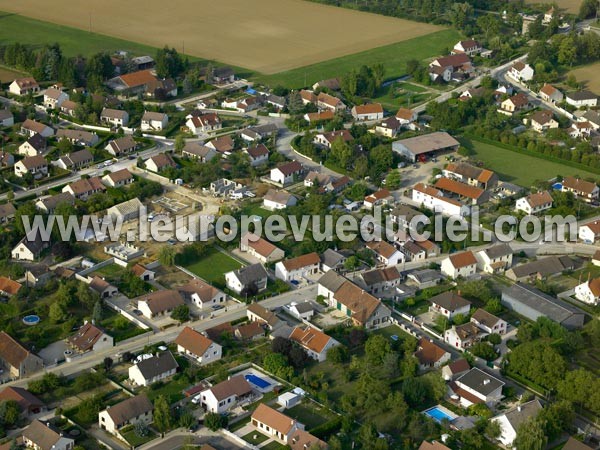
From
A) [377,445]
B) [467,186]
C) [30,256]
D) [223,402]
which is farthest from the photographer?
[467,186]

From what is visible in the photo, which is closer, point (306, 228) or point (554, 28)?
point (306, 228)

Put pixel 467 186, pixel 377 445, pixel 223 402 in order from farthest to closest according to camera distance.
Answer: pixel 467 186, pixel 223 402, pixel 377 445

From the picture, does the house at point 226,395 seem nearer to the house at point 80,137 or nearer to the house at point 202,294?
the house at point 202,294

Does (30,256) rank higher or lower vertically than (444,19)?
lower

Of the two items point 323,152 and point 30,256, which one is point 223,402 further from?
point 323,152

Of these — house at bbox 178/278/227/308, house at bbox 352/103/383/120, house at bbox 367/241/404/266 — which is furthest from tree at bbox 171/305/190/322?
house at bbox 352/103/383/120

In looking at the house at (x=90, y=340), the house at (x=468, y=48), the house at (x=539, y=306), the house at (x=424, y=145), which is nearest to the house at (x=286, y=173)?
the house at (x=424, y=145)

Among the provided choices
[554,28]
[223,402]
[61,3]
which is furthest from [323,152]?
[61,3]
